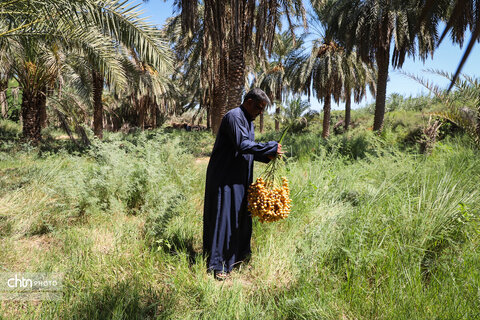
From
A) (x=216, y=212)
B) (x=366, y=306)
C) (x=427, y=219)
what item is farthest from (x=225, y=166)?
(x=427, y=219)

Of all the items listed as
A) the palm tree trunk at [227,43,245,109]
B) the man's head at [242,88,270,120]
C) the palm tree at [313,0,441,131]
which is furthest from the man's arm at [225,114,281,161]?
the palm tree at [313,0,441,131]

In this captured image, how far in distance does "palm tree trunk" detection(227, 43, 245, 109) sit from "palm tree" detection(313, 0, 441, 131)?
11.7ft

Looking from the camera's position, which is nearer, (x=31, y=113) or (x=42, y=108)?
(x=31, y=113)

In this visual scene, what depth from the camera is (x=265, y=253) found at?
106 inches

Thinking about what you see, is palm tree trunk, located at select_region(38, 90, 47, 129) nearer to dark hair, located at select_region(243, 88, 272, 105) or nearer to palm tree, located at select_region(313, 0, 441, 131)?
dark hair, located at select_region(243, 88, 272, 105)

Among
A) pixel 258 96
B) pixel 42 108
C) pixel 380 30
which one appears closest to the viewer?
pixel 258 96

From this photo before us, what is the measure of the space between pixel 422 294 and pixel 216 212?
1725 mm

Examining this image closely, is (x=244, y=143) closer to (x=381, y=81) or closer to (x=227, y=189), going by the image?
(x=227, y=189)

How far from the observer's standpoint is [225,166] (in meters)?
2.52

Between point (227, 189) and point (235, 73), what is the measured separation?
295 inches

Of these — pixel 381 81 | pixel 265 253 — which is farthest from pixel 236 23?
pixel 265 253

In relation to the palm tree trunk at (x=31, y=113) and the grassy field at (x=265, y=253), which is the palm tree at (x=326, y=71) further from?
the palm tree trunk at (x=31, y=113)

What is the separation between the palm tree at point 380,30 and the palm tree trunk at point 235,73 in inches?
140

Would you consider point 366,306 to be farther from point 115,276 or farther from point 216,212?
point 115,276
